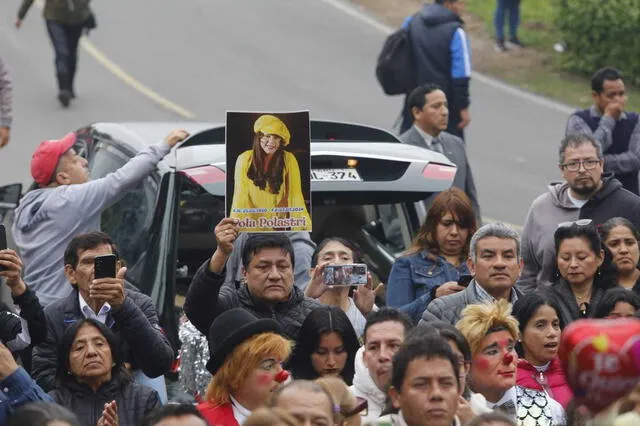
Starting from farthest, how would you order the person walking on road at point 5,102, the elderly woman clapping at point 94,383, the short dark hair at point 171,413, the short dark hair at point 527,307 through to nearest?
the person walking on road at point 5,102, the short dark hair at point 527,307, the elderly woman clapping at point 94,383, the short dark hair at point 171,413

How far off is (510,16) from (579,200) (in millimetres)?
15441

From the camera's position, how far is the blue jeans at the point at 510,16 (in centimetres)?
2605

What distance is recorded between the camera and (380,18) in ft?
96.2

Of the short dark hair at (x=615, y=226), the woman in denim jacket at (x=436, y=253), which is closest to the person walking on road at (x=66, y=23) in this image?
the woman in denim jacket at (x=436, y=253)

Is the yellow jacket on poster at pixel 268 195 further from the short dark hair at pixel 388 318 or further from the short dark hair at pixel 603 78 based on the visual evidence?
the short dark hair at pixel 603 78

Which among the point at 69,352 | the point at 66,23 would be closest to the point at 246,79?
the point at 66,23

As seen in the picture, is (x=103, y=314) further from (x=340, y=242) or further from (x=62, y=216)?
(x=340, y=242)

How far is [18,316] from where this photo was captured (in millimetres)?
9141

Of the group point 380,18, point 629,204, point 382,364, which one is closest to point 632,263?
point 629,204

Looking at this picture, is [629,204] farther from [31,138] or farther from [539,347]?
[31,138]

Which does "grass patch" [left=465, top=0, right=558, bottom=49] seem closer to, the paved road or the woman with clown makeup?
the paved road

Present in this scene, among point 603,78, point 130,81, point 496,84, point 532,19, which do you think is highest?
point 532,19

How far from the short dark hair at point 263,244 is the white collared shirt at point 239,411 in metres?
1.56

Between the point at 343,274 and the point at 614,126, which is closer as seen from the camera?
the point at 343,274
